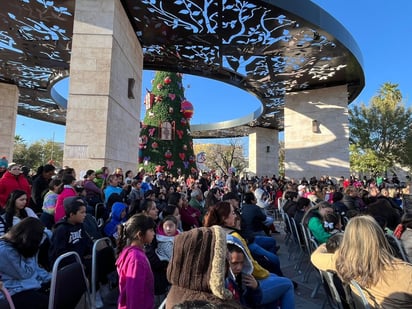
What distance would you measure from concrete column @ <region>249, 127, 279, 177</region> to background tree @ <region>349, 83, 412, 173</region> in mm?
8303

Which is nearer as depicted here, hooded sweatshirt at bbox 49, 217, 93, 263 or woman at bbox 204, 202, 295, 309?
woman at bbox 204, 202, 295, 309

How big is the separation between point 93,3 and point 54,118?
24894mm

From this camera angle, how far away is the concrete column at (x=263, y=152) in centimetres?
2936

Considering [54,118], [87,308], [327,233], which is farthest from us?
[54,118]

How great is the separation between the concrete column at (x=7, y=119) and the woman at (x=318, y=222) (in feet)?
62.4

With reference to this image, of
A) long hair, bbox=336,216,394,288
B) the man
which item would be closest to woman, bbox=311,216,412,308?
long hair, bbox=336,216,394,288

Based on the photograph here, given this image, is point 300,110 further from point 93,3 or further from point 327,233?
point 327,233

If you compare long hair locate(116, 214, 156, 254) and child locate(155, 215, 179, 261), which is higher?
long hair locate(116, 214, 156, 254)

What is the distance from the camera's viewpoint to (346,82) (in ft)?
51.3

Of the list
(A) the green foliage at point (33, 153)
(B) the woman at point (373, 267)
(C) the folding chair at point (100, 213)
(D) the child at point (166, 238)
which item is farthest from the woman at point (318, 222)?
(A) the green foliage at point (33, 153)

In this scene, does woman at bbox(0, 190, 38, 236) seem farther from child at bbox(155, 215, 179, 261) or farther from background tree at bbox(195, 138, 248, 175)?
background tree at bbox(195, 138, 248, 175)

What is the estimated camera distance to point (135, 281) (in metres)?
2.26

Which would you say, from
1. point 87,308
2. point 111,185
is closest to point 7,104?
point 111,185

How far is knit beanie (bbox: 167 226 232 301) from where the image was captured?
1.41 meters
